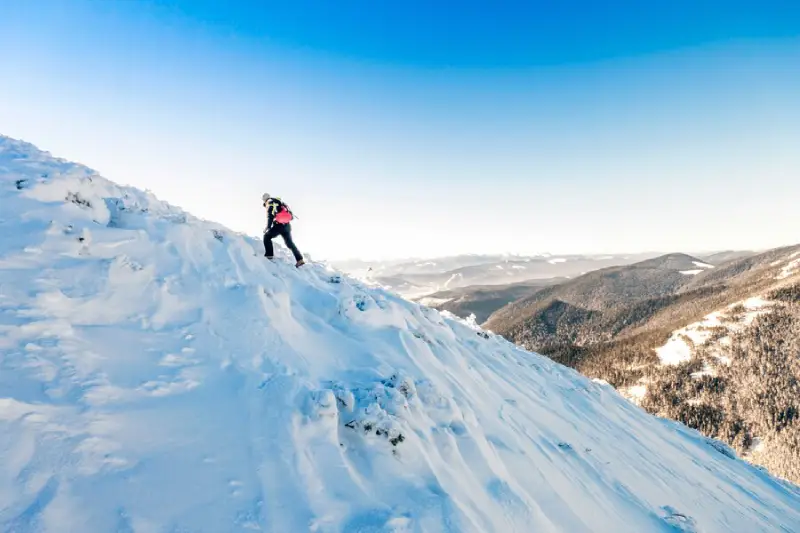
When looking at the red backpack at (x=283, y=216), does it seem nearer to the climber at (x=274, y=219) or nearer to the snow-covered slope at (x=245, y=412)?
the climber at (x=274, y=219)

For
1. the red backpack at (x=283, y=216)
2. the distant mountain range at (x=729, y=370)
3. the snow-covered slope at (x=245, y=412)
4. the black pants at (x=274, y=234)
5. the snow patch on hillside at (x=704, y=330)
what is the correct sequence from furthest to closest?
the snow patch on hillside at (x=704, y=330), the distant mountain range at (x=729, y=370), the black pants at (x=274, y=234), the red backpack at (x=283, y=216), the snow-covered slope at (x=245, y=412)

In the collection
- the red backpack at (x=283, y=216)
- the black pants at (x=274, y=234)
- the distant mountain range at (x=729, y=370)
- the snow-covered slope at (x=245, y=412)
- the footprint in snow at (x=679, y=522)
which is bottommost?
the distant mountain range at (x=729, y=370)

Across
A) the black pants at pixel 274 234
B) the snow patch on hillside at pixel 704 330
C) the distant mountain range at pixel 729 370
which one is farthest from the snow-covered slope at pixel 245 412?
the snow patch on hillside at pixel 704 330

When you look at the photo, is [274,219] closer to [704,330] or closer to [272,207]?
[272,207]

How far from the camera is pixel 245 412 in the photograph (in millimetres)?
5996

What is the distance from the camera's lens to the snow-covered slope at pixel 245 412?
4656 mm

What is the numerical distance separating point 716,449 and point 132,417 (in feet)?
69.8

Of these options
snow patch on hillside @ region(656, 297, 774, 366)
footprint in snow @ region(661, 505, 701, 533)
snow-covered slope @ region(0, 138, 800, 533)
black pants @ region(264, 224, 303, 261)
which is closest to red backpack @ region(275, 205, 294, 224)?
black pants @ region(264, 224, 303, 261)

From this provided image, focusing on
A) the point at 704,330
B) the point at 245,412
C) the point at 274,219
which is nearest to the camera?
the point at 245,412

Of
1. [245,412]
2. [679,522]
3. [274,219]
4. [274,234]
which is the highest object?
[274,219]

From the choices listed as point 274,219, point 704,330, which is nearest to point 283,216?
point 274,219

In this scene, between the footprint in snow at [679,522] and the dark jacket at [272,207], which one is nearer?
the footprint in snow at [679,522]

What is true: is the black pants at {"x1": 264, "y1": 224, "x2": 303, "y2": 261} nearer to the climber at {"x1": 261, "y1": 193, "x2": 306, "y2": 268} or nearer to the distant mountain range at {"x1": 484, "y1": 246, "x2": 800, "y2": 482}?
the climber at {"x1": 261, "y1": 193, "x2": 306, "y2": 268}

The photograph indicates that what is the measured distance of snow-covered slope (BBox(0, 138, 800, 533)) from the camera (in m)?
4.66
